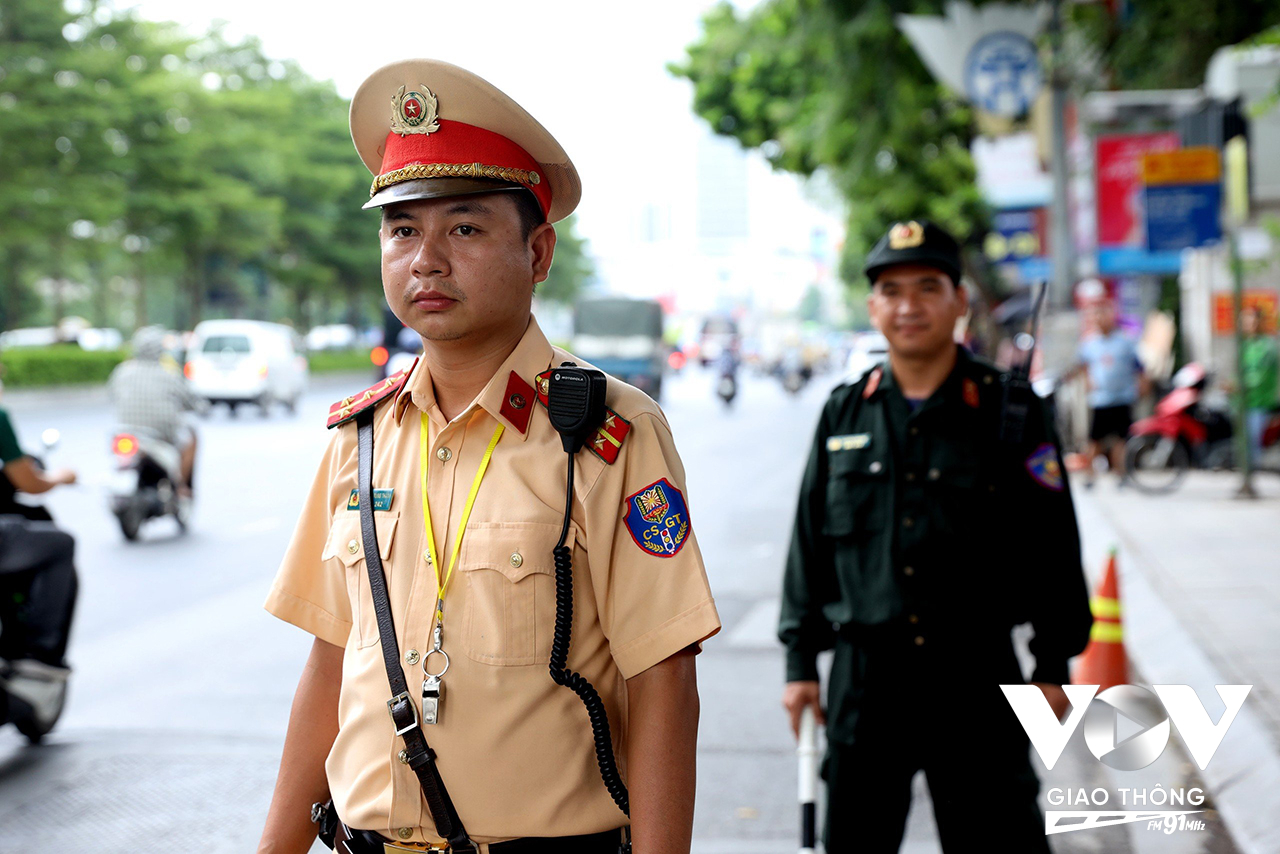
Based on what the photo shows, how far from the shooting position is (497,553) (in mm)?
1805

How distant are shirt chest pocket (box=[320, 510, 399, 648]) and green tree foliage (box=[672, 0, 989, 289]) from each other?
424 inches

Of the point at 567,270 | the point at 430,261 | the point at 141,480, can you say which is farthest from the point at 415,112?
the point at 567,270

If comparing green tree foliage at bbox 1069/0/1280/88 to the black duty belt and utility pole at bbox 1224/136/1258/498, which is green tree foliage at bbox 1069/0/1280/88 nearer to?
utility pole at bbox 1224/136/1258/498

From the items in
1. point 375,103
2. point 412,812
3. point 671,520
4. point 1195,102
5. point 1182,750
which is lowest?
point 1182,750

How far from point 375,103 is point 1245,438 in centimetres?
1090

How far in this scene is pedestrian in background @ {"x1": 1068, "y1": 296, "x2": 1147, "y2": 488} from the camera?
1224cm

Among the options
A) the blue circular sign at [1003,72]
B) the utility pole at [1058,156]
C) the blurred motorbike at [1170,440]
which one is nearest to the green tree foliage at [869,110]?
the blue circular sign at [1003,72]

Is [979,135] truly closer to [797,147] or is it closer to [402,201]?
[797,147]

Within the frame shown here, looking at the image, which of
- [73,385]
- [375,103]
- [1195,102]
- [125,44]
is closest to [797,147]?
[1195,102]

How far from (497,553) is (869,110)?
12.9 metres

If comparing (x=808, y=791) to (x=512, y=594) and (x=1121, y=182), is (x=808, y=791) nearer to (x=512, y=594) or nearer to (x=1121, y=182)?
(x=512, y=594)

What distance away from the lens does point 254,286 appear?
66.1 meters

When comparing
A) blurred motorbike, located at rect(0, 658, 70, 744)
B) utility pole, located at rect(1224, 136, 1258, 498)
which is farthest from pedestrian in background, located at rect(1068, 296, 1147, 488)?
blurred motorbike, located at rect(0, 658, 70, 744)

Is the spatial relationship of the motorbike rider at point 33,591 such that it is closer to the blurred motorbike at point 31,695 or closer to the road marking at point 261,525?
the blurred motorbike at point 31,695
